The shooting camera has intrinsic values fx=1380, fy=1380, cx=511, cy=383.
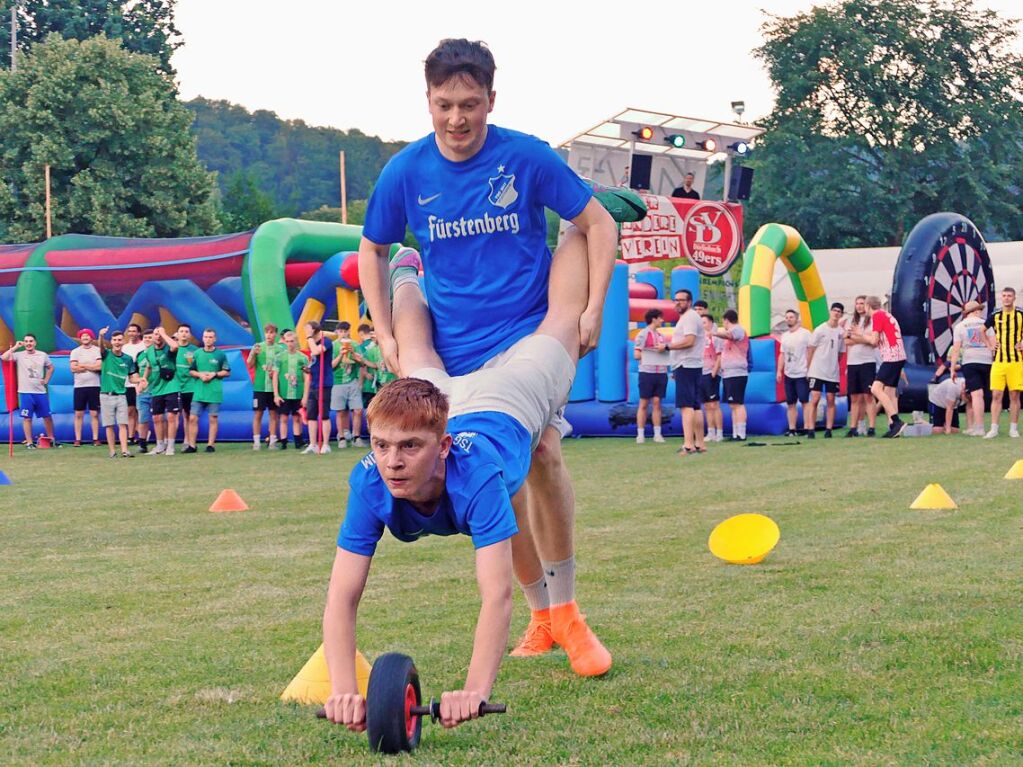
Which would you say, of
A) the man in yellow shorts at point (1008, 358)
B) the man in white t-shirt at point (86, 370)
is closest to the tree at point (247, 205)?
the man in white t-shirt at point (86, 370)

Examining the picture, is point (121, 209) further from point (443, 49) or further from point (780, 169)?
point (443, 49)

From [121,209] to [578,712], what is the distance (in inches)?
1625

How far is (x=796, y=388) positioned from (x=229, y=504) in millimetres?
10184

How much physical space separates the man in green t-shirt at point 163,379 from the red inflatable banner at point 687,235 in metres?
A: 12.6

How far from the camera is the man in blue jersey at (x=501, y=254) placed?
4555 mm

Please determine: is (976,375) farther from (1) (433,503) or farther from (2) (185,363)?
(1) (433,503)

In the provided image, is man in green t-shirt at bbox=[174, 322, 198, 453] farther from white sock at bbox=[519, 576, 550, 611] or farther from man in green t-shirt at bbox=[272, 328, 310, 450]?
white sock at bbox=[519, 576, 550, 611]

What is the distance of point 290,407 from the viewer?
59.1 ft

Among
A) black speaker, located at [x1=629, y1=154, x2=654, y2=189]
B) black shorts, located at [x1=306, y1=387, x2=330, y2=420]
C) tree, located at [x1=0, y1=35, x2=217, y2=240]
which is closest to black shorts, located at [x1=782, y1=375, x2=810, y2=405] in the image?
black shorts, located at [x1=306, y1=387, x2=330, y2=420]

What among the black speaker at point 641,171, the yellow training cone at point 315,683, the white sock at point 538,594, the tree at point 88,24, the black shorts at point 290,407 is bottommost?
the black shorts at point 290,407

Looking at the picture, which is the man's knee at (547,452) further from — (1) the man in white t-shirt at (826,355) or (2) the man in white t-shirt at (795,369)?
(2) the man in white t-shirt at (795,369)

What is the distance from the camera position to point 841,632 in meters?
4.90

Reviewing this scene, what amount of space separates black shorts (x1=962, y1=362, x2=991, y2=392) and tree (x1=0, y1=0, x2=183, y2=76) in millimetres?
40923

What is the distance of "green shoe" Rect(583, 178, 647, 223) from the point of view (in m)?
5.24
